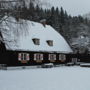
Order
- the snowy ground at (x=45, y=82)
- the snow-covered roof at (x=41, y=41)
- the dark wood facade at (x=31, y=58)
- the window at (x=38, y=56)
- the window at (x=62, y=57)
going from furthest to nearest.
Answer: the window at (x=62, y=57)
the window at (x=38, y=56)
the snow-covered roof at (x=41, y=41)
the dark wood facade at (x=31, y=58)
the snowy ground at (x=45, y=82)

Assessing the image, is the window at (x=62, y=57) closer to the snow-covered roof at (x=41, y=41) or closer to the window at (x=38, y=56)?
the snow-covered roof at (x=41, y=41)

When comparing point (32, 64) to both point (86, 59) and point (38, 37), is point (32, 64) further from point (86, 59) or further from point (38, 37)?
point (86, 59)

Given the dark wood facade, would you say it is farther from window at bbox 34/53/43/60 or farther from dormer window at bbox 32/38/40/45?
dormer window at bbox 32/38/40/45

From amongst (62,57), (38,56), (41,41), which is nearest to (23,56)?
(38,56)

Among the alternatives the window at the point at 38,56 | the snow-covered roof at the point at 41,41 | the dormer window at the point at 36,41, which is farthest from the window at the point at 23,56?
the dormer window at the point at 36,41

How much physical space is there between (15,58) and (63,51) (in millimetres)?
11959

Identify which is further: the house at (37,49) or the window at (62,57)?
the window at (62,57)

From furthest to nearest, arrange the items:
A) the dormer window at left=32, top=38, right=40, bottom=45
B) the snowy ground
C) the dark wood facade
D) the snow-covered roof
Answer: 1. the dormer window at left=32, top=38, right=40, bottom=45
2. the snow-covered roof
3. the dark wood facade
4. the snowy ground

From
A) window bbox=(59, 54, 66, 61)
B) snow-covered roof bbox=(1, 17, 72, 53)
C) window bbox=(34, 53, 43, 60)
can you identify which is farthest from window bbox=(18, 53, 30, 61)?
window bbox=(59, 54, 66, 61)

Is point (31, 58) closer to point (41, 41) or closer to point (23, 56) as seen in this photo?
point (23, 56)

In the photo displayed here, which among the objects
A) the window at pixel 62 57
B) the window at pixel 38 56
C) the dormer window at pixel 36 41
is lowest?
the window at pixel 62 57

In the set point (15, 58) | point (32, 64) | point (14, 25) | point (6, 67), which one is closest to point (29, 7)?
point (14, 25)

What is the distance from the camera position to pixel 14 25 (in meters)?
18.4

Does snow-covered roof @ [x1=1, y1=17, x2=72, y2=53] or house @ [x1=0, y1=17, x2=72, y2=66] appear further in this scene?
snow-covered roof @ [x1=1, y1=17, x2=72, y2=53]
